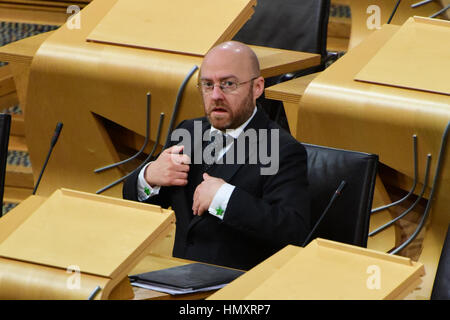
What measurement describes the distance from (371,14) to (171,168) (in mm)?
1622

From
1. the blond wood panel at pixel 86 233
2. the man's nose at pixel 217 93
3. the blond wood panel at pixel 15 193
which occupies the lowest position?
the blond wood panel at pixel 15 193

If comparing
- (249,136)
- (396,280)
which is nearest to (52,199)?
(249,136)

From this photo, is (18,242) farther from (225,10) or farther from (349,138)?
(225,10)

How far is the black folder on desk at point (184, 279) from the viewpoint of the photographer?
64.4 inches

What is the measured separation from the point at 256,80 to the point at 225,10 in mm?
845

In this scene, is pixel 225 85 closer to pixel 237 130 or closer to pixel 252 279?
pixel 237 130

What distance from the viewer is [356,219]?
2.10 meters

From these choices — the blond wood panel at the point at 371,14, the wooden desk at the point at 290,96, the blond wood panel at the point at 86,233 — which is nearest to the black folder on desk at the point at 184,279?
the blond wood panel at the point at 86,233

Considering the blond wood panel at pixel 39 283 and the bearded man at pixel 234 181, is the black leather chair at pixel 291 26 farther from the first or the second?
the blond wood panel at pixel 39 283

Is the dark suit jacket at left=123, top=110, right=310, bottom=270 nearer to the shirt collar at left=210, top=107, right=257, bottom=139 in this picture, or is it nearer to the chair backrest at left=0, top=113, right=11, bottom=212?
the shirt collar at left=210, top=107, right=257, bottom=139

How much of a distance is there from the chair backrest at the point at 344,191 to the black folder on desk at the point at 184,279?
434mm

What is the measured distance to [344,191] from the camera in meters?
2.11

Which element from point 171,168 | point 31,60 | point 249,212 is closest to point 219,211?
point 249,212

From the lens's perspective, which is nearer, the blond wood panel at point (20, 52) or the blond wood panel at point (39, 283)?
the blond wood panel at point (39, 283)
